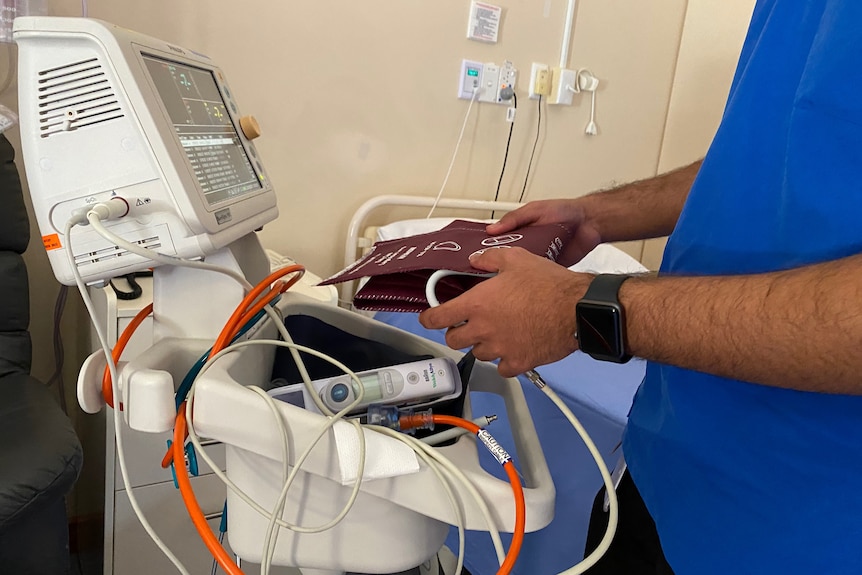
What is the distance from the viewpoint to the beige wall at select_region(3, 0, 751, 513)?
5.08 ft

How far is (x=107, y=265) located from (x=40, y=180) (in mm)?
101

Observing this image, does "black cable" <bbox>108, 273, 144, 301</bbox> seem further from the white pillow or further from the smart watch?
the smart watch

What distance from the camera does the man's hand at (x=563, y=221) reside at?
2.80 feet

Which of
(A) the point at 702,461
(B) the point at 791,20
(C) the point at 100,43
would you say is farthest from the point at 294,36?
(A) the point at 702,461

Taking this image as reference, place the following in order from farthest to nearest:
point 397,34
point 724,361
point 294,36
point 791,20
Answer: point 397,34 < point 294,36 < point 791,20 < point 724,361

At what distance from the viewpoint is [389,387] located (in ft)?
2.08

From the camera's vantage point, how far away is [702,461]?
2.23 feet

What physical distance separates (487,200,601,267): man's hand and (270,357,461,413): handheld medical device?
0.24 m

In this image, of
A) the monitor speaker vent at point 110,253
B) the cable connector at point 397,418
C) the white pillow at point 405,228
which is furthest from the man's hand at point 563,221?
the white pillow at point 405,228

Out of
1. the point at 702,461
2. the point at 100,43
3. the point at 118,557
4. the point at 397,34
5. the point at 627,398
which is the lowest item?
the point at 118,557

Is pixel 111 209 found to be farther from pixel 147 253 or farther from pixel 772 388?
pixel 772 388

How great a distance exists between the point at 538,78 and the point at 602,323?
1.66 metres

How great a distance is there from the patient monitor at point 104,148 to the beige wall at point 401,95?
939 mm

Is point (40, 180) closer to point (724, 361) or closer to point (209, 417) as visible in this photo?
point (209, 417)
